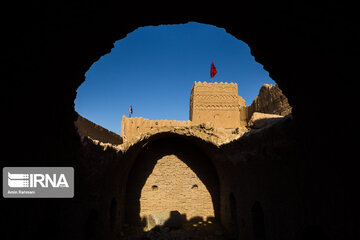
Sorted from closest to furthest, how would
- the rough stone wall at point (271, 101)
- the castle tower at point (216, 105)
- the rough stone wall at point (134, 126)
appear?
the rough stone wall at point (271, 101), the rough stone wall at point (134, 126), the castle tower at point (216, 105)

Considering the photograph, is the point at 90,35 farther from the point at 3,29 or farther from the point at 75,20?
the point at 3,29

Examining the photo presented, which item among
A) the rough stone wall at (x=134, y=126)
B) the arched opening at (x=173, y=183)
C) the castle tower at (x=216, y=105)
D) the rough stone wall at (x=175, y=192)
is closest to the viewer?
the arched opening at (x=173, y=183)

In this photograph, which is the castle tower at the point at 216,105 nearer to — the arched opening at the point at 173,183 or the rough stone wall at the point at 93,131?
the arched opening at the point at 173,183

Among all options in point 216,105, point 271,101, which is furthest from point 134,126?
point 271,101

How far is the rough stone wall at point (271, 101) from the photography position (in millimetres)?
11703

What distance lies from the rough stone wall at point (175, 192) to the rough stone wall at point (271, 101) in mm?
6483

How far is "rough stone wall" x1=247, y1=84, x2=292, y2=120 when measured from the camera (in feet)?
38.4

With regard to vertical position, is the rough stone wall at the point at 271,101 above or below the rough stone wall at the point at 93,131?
above

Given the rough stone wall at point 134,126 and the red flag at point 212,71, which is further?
the red flag at point 212,71

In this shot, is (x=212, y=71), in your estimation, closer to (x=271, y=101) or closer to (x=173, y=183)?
(x=271, y=101)

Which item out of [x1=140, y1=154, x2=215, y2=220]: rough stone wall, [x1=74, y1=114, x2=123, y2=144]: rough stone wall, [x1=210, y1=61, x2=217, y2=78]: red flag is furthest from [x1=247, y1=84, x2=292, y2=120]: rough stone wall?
[x1=74, y1=114, x2=123, y2=144]: rough stone wall

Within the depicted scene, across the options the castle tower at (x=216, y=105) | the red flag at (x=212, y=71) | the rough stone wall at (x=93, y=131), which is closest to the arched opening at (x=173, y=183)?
the rough stone wall at (x=93, y=131)

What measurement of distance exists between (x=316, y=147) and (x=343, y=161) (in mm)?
652

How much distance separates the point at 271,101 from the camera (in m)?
13.2
